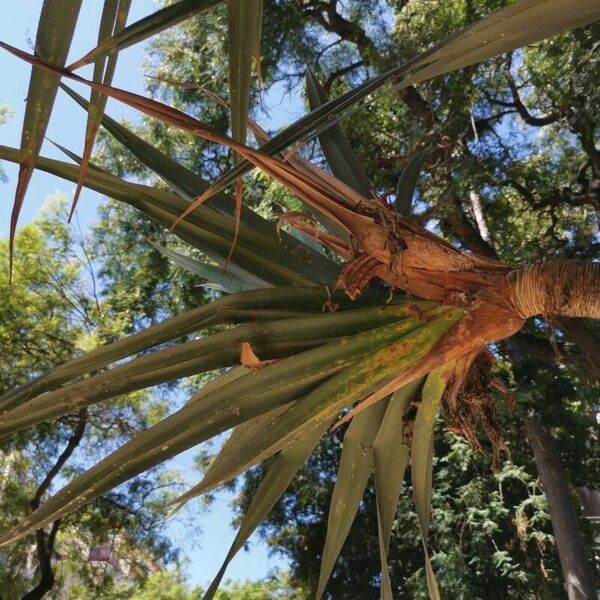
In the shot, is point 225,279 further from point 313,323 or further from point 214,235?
point 313,323

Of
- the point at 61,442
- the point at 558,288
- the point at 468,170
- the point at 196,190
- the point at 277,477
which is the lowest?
the point at 277,477

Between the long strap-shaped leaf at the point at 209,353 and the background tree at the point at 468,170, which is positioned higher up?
the background tree at the point at 468,170

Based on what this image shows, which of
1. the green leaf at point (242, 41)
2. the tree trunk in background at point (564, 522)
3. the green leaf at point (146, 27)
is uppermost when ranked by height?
the tree trunk in background at point (564, 522)

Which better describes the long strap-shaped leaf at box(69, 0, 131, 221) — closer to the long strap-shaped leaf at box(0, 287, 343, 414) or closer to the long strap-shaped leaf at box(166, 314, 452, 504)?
the long strap-shaped leaf at box(0, 287, 343, 414)

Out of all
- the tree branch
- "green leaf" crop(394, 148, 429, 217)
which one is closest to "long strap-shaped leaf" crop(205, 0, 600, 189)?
"green leaf" crop(394, 148, 429, 217)

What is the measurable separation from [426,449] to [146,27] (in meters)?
1.21

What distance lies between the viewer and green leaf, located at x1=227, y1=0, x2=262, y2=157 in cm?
88

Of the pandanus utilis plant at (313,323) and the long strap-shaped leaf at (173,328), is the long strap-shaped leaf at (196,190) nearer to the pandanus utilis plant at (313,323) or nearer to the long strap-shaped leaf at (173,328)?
the pandanus utilis plant at (313,323)

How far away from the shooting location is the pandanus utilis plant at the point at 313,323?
40.9 inches

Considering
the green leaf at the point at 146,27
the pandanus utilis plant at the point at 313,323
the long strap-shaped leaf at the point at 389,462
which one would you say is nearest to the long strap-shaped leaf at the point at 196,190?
the pandanus utilis plant at the point at 313,323

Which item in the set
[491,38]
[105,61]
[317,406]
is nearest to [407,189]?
[317,406]

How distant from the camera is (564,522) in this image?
6.68 metres

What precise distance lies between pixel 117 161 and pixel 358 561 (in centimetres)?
559

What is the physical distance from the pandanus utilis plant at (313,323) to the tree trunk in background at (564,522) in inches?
191
